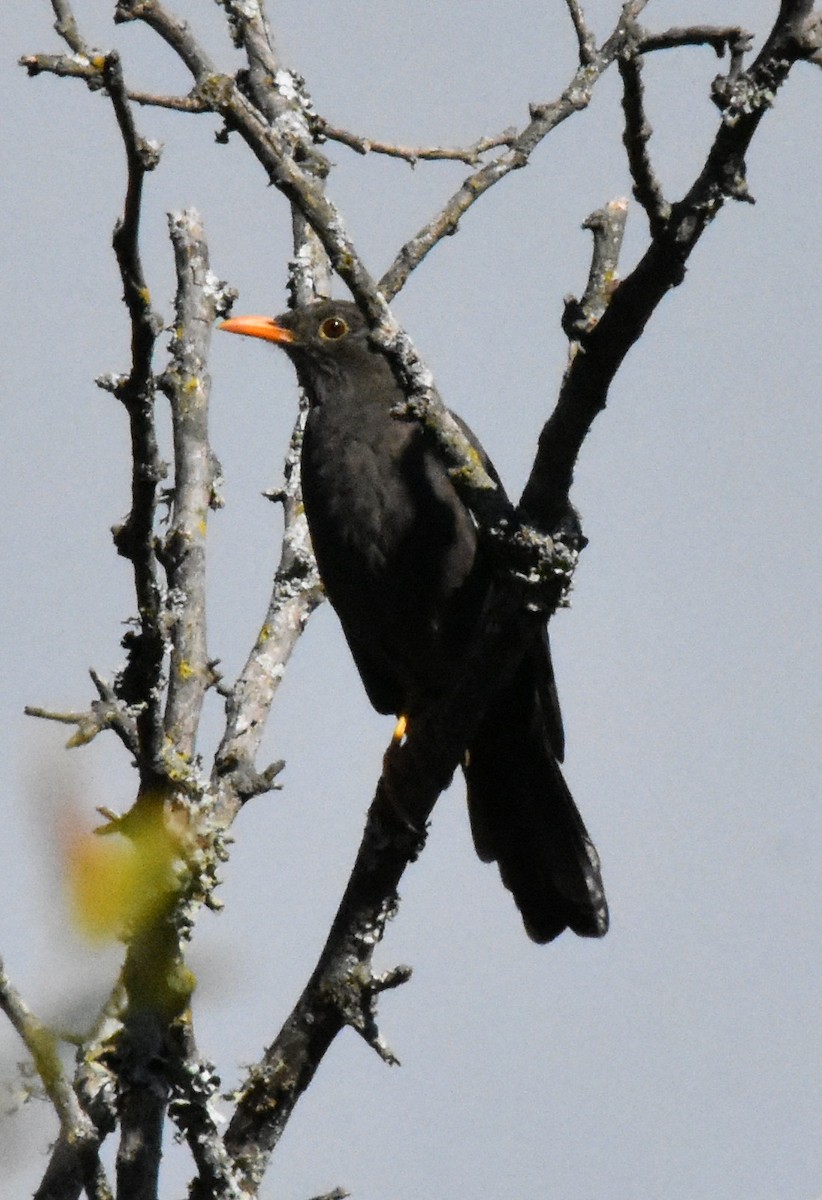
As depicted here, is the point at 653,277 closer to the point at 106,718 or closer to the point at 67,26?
the point at 106,718

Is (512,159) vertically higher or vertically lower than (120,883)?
higher

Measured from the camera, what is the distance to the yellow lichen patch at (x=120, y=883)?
2.20m

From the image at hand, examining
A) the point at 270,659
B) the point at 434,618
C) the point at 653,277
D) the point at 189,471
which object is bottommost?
the point at 653,277

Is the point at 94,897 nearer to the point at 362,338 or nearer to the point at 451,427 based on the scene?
the point at 451,427

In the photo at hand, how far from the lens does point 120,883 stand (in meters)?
2.31

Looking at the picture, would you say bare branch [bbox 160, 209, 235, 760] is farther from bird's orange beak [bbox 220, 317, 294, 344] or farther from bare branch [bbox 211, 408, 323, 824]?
bird's orange beak [bbox 220, 317, 294, 344]

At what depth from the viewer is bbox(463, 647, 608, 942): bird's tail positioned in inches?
261

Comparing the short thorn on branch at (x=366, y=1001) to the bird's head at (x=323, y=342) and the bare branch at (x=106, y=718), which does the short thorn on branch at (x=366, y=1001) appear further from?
the bird's head at (x=323, y=342)

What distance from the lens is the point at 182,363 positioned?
20.1ft

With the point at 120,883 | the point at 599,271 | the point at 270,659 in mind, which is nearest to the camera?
the point at 120,883

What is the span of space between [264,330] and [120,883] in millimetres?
5482

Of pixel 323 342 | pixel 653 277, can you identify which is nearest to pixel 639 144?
pixel 653 277

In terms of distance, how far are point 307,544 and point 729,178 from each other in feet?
10.5

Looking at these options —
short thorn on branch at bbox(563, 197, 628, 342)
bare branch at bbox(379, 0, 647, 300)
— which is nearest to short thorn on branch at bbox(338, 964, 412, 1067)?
short thorn on branch at bbox(563, 197, 628, 342)
